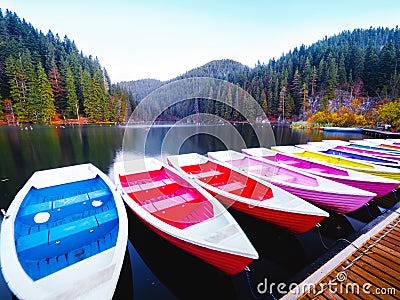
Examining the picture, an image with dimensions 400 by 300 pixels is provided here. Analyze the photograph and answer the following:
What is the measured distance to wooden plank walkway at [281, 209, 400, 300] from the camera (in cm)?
236

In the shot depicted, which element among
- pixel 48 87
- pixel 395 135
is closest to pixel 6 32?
pixel 48 87

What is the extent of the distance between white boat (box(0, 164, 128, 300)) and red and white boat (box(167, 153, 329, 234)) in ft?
8.58

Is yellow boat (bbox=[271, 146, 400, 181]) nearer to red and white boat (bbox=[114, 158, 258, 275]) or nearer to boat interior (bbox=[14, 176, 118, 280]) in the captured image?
red and white boat (bbox=[114, 158, 258, 275])

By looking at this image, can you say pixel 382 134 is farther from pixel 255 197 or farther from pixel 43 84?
pixel 43 84

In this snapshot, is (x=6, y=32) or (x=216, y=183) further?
(x=6, y=32)

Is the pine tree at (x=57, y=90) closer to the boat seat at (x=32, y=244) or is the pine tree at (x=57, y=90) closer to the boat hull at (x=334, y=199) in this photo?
the boat seat at (x=32, y=244)

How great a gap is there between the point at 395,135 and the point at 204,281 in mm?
29370

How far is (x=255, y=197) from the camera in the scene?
16.8 ft

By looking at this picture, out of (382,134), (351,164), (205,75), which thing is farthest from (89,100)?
(382,134)

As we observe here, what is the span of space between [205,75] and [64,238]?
49.6m

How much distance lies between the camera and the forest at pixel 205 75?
1351 inches

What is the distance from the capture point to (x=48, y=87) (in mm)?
36469

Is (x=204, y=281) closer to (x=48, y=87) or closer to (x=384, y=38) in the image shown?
(x=48, y=87)

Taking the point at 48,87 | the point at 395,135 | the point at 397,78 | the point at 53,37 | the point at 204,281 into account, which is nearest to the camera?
the point at 204,281
